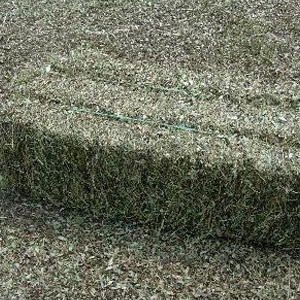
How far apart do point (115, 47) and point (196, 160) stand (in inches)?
63.6

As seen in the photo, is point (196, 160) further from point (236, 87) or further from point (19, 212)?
point (19, 212)

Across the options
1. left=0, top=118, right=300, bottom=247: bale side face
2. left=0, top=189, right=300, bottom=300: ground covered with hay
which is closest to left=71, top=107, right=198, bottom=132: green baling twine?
left=0, top=118, right=300, bottom=247: bale side face

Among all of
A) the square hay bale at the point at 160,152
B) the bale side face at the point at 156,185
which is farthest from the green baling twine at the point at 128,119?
the bale side face at the point at 156,185

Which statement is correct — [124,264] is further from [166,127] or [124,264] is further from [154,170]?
[166,127]

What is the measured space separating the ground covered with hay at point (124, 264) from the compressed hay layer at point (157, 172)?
0.12 meters

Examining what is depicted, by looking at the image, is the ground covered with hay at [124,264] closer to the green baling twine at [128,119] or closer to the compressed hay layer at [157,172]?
the compressed hay layer at [157,172]

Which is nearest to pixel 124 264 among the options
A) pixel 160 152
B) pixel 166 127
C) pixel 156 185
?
pixel 156 185

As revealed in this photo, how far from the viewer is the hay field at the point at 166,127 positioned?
3.68 metres

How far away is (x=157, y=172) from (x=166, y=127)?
32 cm

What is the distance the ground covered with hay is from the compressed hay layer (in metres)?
0.12

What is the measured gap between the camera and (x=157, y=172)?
374cm

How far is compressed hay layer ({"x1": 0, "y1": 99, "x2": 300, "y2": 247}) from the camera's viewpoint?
11.9ft

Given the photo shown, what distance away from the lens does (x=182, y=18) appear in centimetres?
523

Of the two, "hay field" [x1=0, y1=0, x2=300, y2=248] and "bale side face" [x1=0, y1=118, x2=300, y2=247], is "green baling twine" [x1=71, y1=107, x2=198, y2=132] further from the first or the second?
"bale side face" [x1=0, y1=118, x2=300, y2=247]
